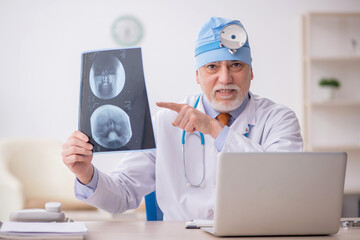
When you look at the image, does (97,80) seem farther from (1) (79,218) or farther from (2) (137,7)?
(2) (137,7)

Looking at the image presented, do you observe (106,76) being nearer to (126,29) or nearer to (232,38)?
(232,38)

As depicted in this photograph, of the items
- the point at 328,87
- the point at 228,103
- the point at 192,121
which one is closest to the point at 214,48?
the point at 228,103

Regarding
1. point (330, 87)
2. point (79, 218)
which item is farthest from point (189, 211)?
point (330, 87)

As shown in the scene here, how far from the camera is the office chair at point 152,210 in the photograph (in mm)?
Answer: 1997

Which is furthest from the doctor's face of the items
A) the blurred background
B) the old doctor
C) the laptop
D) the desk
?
the blurred background

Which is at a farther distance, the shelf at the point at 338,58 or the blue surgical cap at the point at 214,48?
the shelf at the point at 338,58

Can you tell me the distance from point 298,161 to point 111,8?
423cm

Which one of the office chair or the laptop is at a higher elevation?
the laptop

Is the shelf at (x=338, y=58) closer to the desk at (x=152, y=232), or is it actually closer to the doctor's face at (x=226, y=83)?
the doctor's face at (x=226, y=83)

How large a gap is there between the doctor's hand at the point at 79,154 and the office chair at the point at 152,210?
1.21 ft

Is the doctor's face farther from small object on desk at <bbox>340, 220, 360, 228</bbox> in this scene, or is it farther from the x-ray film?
small object on desk at <bbox>340, 220, 360, 228</bbox>

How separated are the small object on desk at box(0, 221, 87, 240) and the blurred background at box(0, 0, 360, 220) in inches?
148

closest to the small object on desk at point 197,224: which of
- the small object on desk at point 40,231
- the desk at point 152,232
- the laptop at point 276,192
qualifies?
the desk at point 152,232

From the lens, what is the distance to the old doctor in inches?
76.5
